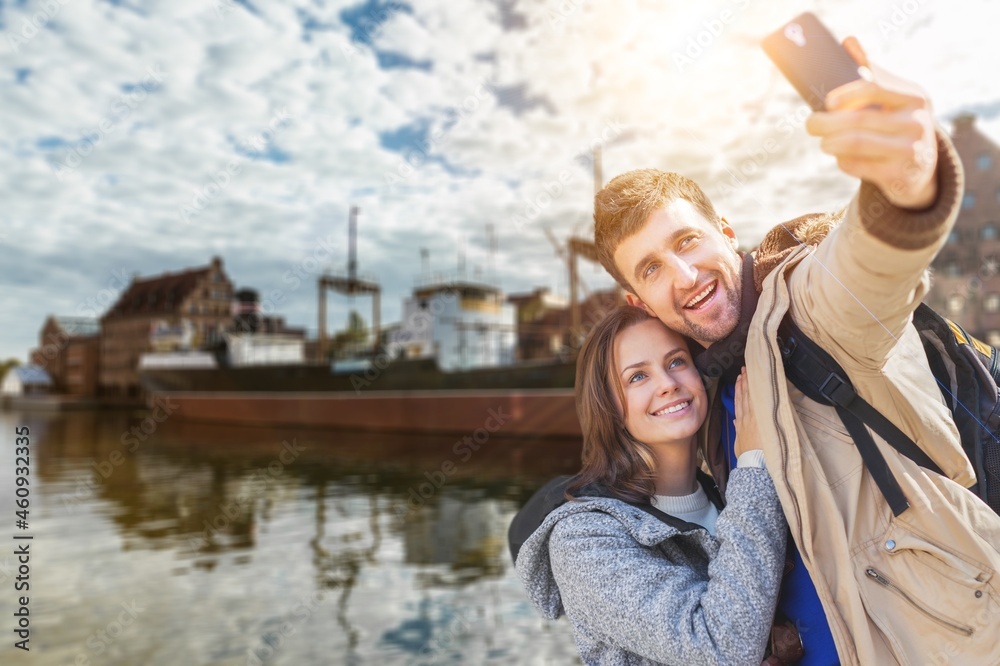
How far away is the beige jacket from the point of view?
116 centimetres

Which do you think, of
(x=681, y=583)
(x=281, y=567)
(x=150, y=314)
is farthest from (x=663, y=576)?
(x=150, y=314)

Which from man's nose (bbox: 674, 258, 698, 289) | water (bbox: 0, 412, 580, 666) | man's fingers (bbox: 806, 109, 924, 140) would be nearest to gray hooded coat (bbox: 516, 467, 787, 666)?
man's nose (bbox: 674, 258, 698, 289)

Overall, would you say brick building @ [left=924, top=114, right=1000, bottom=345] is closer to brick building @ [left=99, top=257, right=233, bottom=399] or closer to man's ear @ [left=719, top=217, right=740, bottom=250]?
man's ear @ [left=719, top=217, right=740, bottom=250]

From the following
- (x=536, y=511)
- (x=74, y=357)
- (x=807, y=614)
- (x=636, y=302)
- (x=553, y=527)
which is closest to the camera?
(x=807, y=614)

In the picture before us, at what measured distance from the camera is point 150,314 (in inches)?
2185

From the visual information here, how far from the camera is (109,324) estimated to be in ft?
188

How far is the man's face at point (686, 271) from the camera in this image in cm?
161

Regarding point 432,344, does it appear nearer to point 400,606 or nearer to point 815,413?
point 400,606

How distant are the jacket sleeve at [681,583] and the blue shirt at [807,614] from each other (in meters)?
0.12

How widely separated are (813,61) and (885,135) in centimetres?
19

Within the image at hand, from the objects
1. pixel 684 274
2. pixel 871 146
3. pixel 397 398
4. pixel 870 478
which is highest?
pixel 871 146

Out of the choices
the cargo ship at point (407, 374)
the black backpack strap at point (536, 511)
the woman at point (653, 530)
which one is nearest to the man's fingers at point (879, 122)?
the woman at point (653, 530)

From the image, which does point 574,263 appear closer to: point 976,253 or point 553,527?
point 976,253

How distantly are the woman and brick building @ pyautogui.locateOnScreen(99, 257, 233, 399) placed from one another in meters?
57.3
